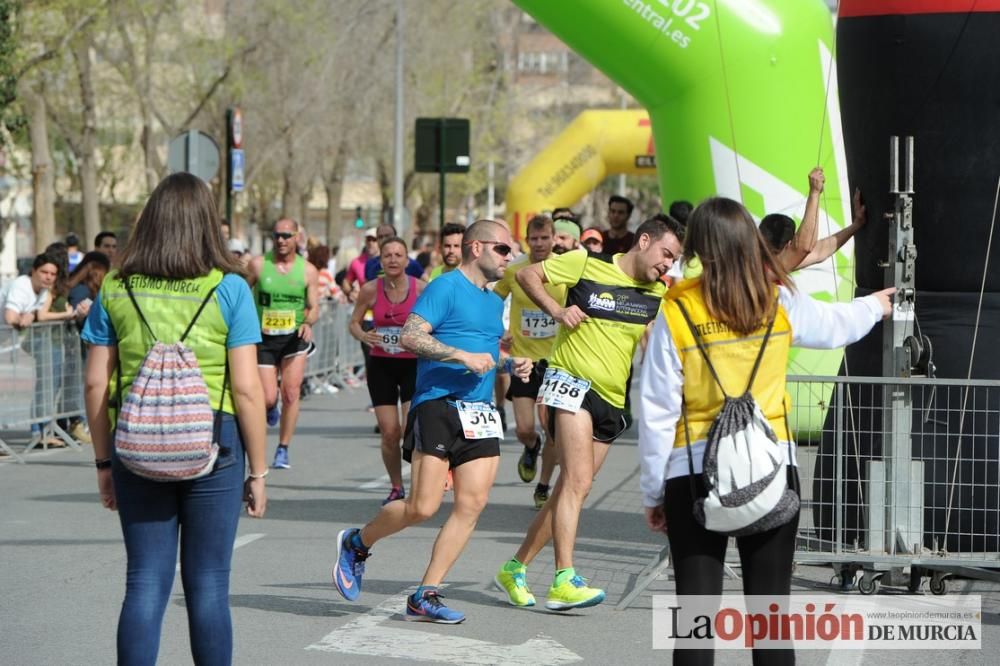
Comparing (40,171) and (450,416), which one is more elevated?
(40,171)

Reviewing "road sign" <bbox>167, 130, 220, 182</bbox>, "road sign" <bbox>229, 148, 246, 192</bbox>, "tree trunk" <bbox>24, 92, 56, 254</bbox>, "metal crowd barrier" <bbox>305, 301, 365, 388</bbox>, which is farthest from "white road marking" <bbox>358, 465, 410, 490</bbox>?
"tree trunk" <bbox>24, 92, 56, 254</bbox>

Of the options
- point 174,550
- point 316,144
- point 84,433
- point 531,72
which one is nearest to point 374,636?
point 174,550

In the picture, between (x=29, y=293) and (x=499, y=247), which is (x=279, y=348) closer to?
(x=29, y=293)

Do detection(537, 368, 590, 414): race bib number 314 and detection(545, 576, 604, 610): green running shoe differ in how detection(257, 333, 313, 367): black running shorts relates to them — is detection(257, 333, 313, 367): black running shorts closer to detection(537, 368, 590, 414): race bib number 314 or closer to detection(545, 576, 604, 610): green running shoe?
detection(537, 368, 590, 414): race bib number 314

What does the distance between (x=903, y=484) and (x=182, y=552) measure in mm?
3831

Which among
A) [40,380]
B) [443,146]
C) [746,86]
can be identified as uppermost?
[443,146]

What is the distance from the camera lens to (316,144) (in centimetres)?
4584

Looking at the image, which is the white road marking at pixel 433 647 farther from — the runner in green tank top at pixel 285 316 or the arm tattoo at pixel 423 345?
the runner in green tank top at pixel 285 316

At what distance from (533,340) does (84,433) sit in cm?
548

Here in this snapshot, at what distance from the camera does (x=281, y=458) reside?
13383 millimetres

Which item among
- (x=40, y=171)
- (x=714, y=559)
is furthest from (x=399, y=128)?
(x=714, y=559)

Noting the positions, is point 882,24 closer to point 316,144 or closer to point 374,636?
point 374,636

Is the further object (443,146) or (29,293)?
(443,146)

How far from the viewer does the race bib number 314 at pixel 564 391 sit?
25.9 ft
